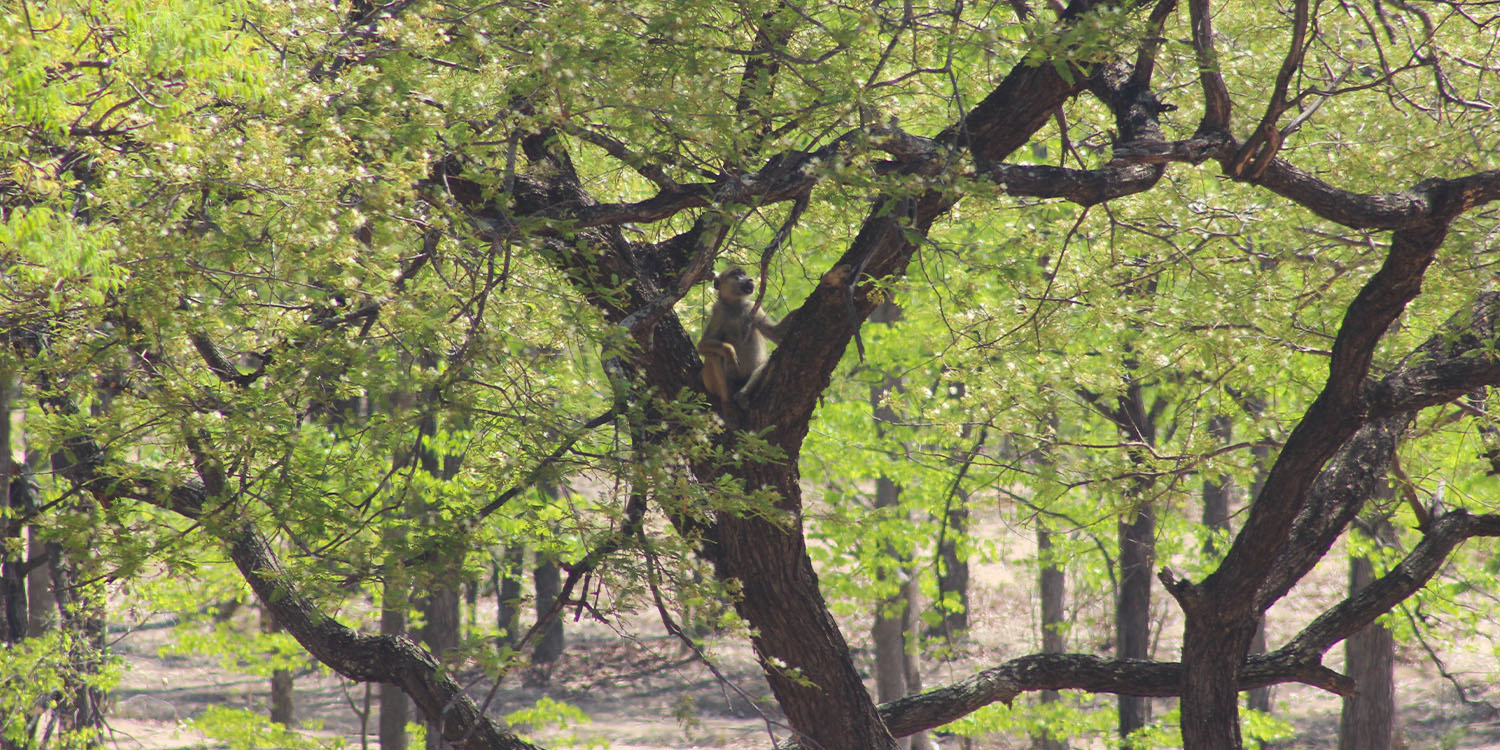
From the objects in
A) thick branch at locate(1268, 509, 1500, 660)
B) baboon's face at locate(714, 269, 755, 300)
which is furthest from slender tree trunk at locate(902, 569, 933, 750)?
thick branch at locate(1268, 509, 1500, 660)

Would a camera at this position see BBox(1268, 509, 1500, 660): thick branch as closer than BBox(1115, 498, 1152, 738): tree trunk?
Yes

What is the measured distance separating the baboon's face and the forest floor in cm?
926

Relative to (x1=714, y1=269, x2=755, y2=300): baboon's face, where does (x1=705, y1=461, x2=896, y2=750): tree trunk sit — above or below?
below

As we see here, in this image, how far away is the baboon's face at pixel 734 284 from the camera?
24.7 feet

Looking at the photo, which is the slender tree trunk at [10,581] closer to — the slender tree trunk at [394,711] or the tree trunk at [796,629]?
the slender tree trunk at [394,711]

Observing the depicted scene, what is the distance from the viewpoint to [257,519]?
4.40m

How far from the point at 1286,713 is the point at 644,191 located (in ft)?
48.8

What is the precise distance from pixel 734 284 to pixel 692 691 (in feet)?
45.6

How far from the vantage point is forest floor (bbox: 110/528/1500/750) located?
55.8ft

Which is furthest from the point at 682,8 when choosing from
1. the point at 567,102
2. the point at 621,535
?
the point at 621,535

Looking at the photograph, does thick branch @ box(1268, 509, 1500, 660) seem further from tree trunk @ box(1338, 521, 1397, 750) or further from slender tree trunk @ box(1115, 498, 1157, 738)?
slender tree trunk @ box(1115, 498, 1157, 738)

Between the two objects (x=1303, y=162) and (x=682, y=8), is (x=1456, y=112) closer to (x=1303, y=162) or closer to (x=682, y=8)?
(x=1303, y=162)

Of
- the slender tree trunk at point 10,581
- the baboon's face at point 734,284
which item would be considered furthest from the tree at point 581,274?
the slender tree trunk at point 10,581

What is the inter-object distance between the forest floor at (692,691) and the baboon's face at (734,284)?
926 centimetres
